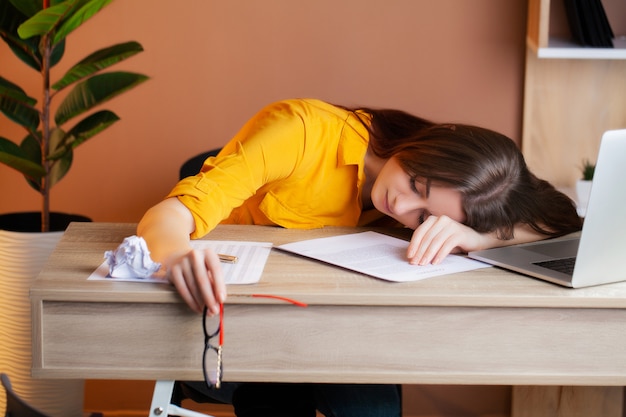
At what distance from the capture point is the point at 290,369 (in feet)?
3.91

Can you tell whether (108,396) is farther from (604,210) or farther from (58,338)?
(604,210)

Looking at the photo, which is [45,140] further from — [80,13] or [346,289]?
[346,289]

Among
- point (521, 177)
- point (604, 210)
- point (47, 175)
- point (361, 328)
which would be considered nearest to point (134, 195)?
point (47, 175)

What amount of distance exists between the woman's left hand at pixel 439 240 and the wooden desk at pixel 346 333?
14cm

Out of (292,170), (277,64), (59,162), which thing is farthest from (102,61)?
(292,170)

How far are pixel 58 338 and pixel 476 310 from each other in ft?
1.95

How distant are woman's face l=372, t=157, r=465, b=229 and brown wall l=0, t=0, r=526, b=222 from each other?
3.29 feet

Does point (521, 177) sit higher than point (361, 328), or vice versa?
point (521, 177)

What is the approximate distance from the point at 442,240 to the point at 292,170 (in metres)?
0.40


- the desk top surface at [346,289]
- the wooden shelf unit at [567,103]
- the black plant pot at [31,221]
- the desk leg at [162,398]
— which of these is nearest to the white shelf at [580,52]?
the wooden shelf unit at [567,103]

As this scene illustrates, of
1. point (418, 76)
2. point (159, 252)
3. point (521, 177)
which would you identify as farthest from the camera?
point (418, 76)

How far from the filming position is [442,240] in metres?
1.38

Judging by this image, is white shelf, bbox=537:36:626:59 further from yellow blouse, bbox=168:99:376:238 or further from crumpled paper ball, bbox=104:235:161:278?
crumpled paper ball, bbox=104:235:161:278

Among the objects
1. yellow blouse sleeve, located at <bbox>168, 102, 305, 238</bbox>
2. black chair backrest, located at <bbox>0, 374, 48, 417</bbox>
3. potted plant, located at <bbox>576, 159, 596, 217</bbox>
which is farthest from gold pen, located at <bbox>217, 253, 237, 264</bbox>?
potted plant, located at <bbox>576, 159, 596, 217</bbox>
